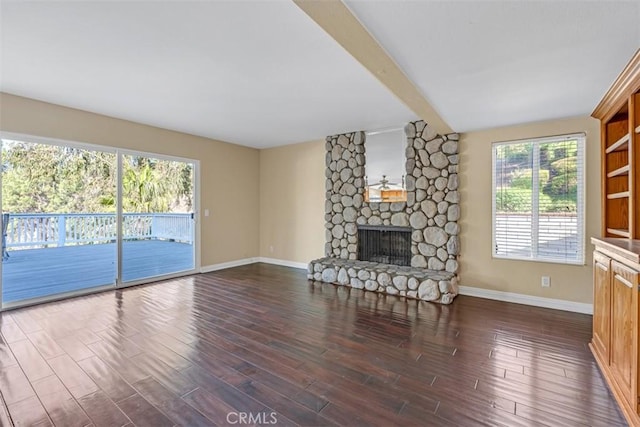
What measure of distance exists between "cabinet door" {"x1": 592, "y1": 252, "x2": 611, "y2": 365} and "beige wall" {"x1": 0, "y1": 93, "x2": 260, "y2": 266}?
18.0 feet

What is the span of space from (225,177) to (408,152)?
357 cm

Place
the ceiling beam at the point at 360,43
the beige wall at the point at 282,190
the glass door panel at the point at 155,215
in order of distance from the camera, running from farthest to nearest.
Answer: the glass door panel at the point at 155,215, the beige wall at the point at 282,190, the ceiling beam at the point at 360,43

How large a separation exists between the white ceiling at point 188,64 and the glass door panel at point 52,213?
77 cm

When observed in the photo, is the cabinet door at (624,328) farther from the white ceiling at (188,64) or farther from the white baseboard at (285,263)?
the white baseboard at (285,263)

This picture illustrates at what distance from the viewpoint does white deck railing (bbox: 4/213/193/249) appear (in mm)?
4000

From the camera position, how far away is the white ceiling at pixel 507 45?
163cm

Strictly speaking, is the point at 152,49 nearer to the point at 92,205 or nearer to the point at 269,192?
the point at 92,205

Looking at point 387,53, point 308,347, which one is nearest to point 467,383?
point 308,347

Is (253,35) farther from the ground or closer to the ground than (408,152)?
farther from the ground

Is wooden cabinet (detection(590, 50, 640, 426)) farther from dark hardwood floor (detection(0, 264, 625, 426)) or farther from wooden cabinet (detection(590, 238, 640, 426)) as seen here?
dark hardwood floor (detection(0, 264, 625, 426))

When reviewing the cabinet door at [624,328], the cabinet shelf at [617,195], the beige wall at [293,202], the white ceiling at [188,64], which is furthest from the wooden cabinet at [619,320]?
the beige wall at [293,202]

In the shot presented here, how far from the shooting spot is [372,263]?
4.95 metres

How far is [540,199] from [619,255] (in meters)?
2.11

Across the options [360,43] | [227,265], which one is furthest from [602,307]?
[227,265]
